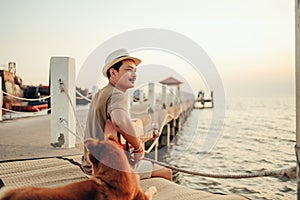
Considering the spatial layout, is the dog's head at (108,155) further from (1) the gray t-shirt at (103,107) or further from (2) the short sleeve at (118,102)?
(2) the short sleeve at (118,102)

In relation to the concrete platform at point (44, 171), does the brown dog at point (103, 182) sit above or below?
above

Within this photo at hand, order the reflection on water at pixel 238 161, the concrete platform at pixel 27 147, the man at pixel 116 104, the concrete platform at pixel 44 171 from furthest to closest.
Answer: the reflection on water at pixel 238 161
the concrete platform at pixel 27 147
the concrete platform at pixel 44 171
the man at pixel 116 104

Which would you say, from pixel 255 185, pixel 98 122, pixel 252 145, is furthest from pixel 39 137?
pixel 252 145

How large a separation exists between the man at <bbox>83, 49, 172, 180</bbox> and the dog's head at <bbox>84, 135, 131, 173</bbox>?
0.36ft

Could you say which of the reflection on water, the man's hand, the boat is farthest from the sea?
the boat

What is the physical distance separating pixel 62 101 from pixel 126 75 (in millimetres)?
2984

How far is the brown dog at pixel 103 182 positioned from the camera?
1361 mm

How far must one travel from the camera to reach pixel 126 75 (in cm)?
168

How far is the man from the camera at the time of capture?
5.17ft

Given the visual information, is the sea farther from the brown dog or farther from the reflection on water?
the brown dog

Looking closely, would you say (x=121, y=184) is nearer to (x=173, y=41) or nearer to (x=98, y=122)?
(x=98, y=122)

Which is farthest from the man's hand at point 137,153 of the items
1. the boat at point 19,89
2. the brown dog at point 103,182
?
the boat at point 19,89

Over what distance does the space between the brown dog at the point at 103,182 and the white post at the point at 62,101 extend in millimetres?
3023

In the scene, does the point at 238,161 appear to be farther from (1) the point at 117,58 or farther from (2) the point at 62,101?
(1) the point at 117,58
